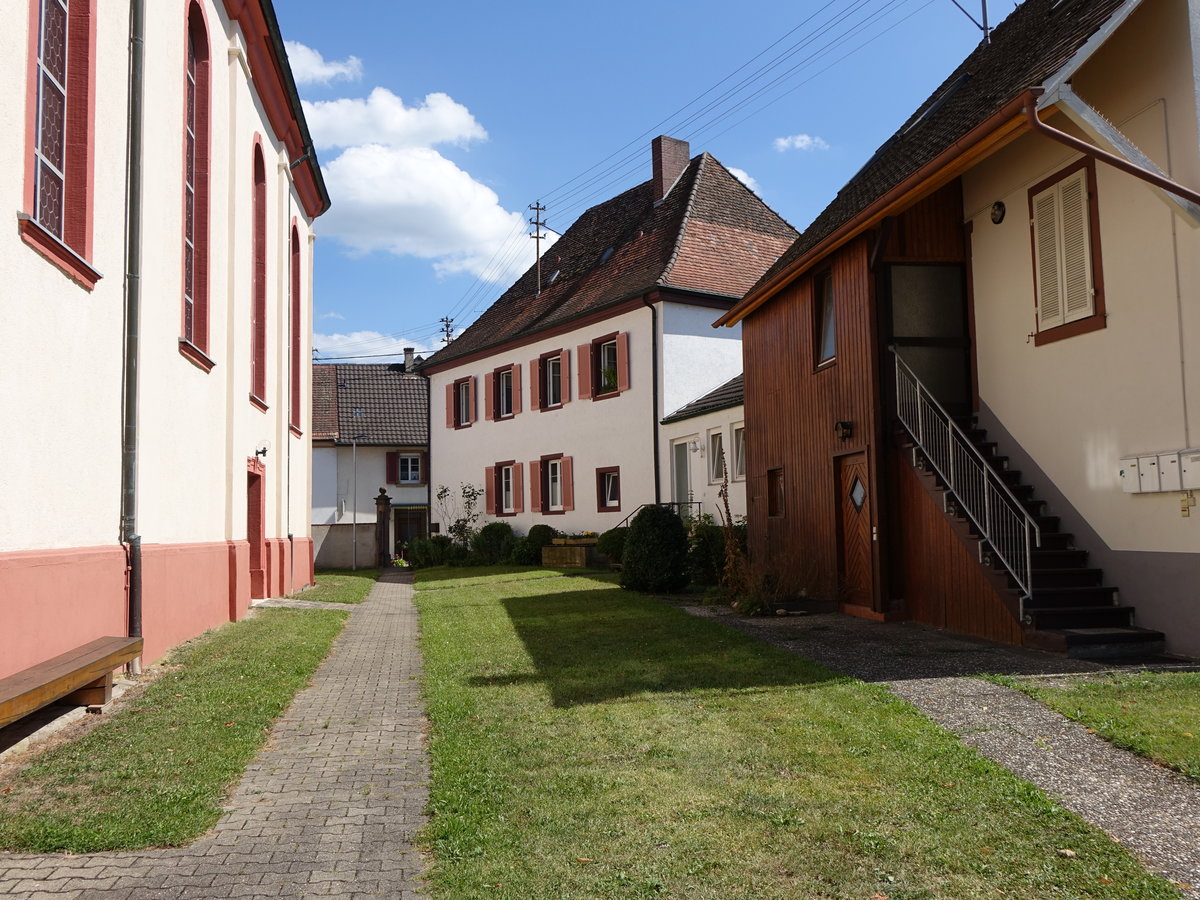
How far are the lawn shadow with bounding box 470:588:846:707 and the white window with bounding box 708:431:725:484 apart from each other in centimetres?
808

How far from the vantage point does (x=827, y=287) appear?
14.4m

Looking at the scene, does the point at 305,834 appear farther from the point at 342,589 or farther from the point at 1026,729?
the point at 342,589

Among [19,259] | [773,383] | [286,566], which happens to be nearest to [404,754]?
[19,259]

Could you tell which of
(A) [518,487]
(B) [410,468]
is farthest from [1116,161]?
(B) [410,468]

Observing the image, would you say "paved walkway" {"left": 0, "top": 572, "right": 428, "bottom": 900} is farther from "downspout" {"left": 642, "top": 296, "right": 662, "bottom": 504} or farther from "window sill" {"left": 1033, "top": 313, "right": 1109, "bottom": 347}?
"downspout" {"left": 642, "top": 296, "right": 662, "bottom": 504}

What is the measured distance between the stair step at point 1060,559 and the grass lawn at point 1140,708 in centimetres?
231

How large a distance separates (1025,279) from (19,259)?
977 centimetres

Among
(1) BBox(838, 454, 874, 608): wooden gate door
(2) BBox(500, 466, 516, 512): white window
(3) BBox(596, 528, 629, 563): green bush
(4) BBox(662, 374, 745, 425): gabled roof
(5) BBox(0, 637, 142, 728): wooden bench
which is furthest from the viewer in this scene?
(2) BBox(500, 466, 516, 512): white window

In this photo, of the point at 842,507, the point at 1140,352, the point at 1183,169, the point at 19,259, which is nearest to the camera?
the point at 19,259

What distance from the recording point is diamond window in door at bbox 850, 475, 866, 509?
12977 mm

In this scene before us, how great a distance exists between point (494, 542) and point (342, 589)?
978 centimetres

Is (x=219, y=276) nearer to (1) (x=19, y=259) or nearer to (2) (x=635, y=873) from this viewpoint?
(1) (x=19, y=259)

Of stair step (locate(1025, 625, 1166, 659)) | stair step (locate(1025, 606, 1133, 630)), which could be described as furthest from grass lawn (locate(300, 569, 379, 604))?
stair step (locate(1025, 625, 1166, 659))

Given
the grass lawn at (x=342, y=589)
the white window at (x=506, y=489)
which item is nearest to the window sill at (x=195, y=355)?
the grass lawn at (x=342, y=589)
